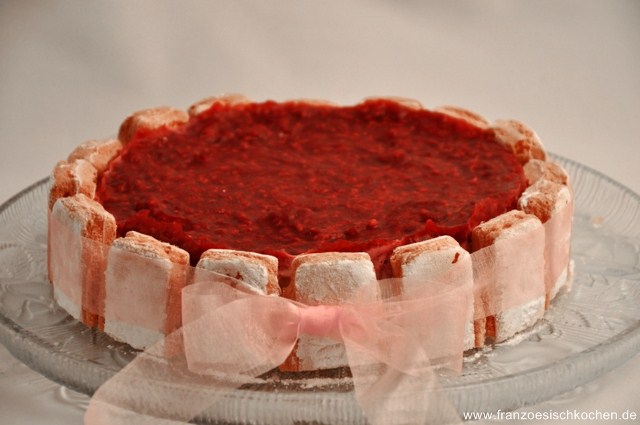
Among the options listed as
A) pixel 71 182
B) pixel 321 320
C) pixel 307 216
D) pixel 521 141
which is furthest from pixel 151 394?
pixel 521 141

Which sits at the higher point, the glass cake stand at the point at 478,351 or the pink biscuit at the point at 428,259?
the pink biscuit at the point at 428,259

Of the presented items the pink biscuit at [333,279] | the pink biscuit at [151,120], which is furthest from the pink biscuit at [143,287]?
the pink biscuit at [151,120]

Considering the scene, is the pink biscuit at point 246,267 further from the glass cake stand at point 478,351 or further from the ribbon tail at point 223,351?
the glass cake stand at point 478,351

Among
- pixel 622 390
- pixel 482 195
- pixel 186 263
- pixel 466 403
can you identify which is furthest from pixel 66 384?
pixel 622 390

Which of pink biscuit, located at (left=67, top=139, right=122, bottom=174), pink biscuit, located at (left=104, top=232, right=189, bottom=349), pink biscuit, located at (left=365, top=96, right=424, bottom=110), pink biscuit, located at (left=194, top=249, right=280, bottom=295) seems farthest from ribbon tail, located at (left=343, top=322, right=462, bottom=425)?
pink biscuit, located at (left=365, top=96, right=424, bottom=110)

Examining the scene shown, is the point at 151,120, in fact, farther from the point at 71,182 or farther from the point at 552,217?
the point at 552,217

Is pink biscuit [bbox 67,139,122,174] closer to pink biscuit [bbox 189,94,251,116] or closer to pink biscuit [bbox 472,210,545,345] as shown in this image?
pink biscuit [bbox 189,94,251,116]

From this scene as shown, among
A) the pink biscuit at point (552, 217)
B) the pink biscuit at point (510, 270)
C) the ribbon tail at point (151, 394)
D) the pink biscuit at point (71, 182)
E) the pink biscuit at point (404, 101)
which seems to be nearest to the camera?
the ribbon tail at point (151, 394)
